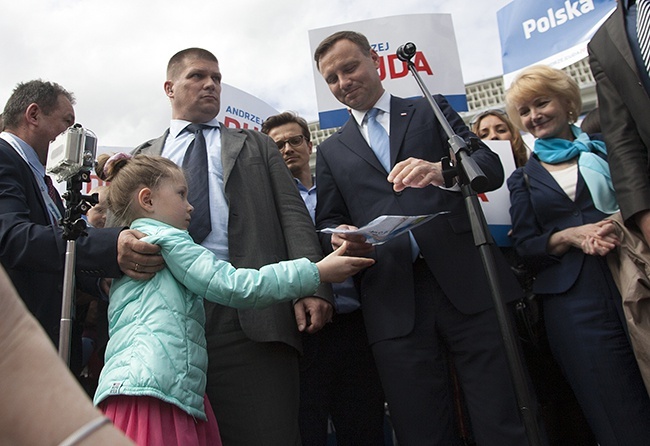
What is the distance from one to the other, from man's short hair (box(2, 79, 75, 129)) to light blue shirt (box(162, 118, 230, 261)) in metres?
0.78

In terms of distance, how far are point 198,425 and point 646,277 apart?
1699 mm

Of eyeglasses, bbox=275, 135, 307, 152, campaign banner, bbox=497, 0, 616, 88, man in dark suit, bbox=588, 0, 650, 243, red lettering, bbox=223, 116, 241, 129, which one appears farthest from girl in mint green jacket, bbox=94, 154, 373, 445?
campaign banner, bbox=497, 0, 616, 88

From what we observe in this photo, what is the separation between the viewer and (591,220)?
2535mm

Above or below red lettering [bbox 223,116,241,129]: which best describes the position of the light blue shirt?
below

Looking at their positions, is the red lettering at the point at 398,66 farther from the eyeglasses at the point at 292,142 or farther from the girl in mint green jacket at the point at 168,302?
the girl in mint green jacket at the point at 168,302

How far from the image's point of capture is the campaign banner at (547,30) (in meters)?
4.65

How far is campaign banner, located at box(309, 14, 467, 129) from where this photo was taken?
172 inches

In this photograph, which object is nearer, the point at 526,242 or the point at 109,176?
the point at 109,176

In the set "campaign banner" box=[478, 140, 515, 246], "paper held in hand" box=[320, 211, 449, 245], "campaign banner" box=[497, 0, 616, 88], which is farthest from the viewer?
"campaign banner" box=[497, 0, 616, 88]

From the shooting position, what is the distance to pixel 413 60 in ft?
14.5

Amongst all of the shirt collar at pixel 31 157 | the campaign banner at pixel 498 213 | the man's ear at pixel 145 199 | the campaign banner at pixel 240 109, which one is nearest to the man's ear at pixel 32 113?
the shirt collar at pixel 31 157

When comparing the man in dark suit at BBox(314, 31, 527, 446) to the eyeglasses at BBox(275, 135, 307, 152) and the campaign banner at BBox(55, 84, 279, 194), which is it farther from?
the campaign banner at BBox(55, 84, 279, 194)

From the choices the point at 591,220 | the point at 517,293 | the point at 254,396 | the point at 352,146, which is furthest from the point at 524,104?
the point at 254,396

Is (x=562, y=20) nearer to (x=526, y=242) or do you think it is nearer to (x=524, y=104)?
(x=524, y=104)
